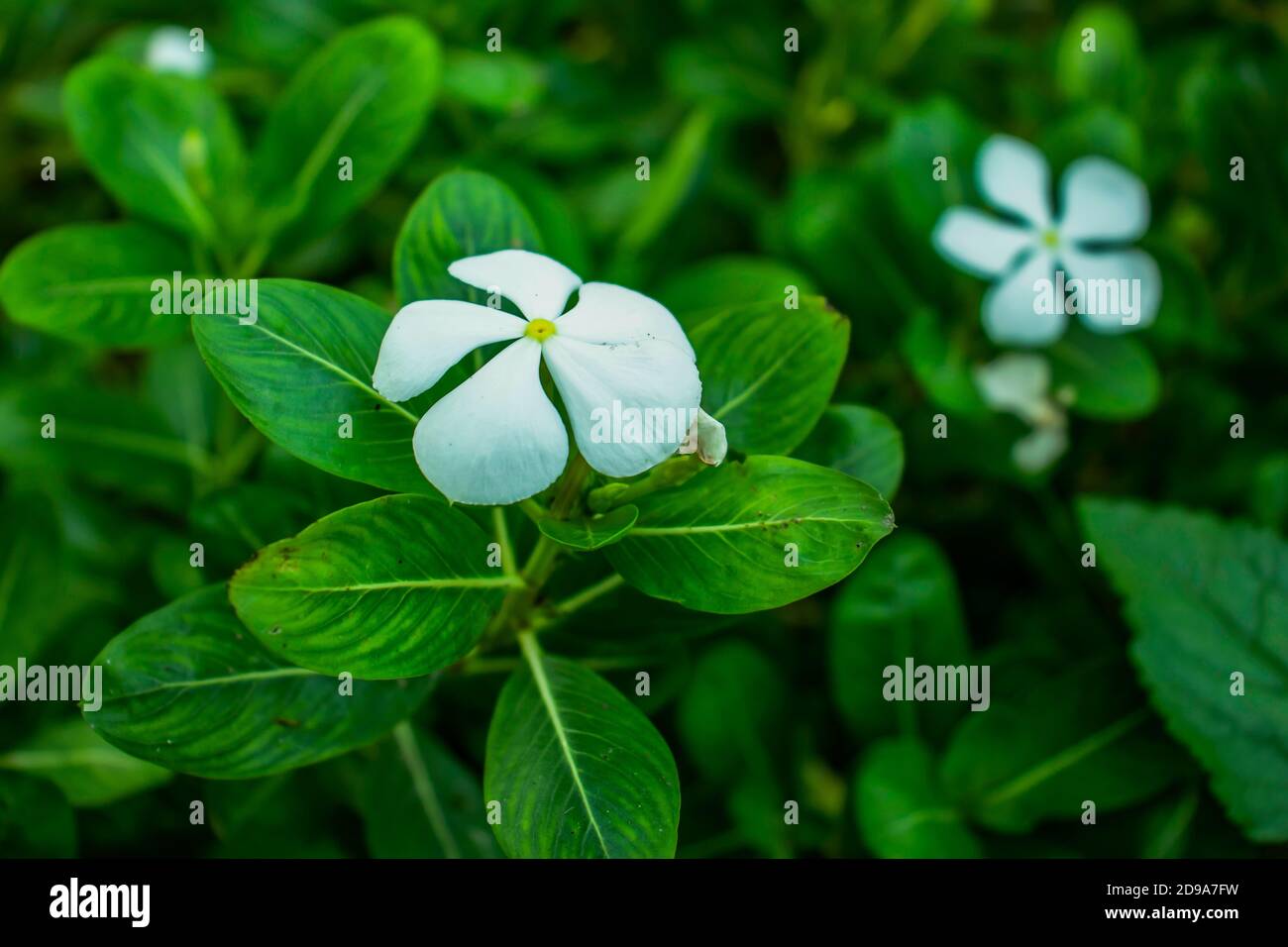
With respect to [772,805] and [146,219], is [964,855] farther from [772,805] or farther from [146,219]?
[146,219]

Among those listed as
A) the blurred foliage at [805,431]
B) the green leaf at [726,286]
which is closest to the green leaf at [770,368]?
the blurred foliage at [805,431]

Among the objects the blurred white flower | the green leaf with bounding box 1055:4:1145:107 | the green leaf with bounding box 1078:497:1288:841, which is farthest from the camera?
the green leaf with bounding box 1055:4:1145:107

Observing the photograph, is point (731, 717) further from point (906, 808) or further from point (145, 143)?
point (145, 143)

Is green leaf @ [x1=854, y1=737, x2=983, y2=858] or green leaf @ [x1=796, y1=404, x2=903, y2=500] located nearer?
green leaf @ [x1=796, y1=404, x2=903, y2=500]

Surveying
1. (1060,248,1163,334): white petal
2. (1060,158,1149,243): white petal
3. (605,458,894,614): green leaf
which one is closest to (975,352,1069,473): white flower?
(1060,248,1163,334): white petal

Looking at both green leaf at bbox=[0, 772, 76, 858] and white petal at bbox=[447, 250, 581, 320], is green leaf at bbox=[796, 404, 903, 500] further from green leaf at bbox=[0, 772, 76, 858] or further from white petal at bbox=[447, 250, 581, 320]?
green leaf at bbox=[0, 772, 76, 858]
